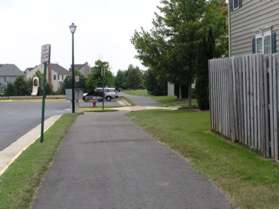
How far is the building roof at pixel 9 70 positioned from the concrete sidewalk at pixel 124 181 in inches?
5103

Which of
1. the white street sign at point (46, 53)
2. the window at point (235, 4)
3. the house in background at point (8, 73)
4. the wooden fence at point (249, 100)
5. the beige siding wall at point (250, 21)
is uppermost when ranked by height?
the house in background at point (8, 73)

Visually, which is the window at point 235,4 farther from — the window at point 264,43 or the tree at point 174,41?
the tree at point 174,41

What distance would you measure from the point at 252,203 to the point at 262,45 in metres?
11.5

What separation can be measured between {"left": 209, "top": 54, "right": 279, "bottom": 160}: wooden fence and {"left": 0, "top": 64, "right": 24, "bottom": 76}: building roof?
128m

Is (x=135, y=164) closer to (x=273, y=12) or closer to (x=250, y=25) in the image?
(x=273, y=12)

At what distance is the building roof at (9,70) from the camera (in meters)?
142

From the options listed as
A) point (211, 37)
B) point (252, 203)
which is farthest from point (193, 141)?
point (211, 37)

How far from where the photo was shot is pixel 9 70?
469 ft

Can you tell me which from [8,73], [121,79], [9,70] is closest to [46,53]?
[121,79]

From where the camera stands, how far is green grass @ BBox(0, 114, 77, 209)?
28.1ft

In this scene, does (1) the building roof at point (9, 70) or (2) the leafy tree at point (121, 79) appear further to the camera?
(1) the building roof at point (9, 70)

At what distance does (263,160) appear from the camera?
1167cm

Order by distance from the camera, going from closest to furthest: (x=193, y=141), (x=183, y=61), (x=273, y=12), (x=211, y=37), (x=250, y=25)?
(x=193, y=141), (x=273, y=12), (x=250, y=25), (x=211, y=37), (x=183, y=61)

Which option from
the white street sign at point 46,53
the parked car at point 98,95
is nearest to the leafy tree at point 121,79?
the parked car at point 98,95
